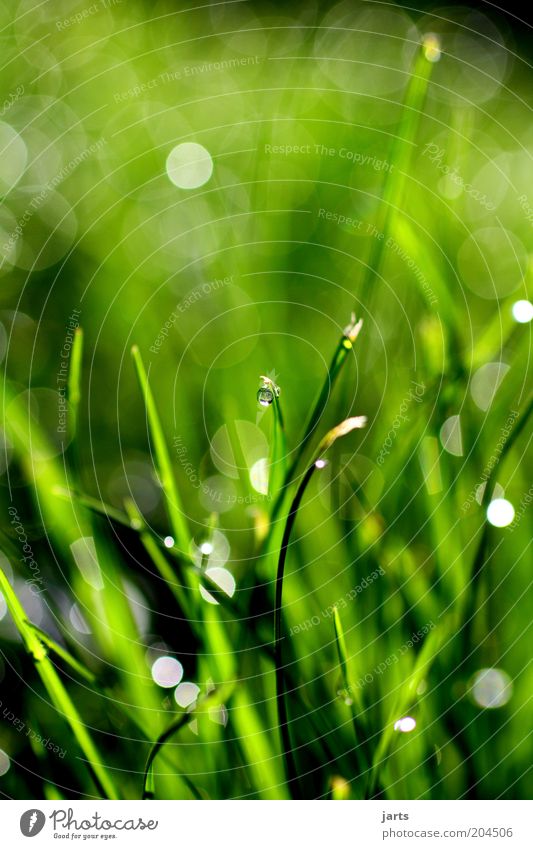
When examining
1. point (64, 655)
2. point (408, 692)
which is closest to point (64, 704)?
point (64, 655)

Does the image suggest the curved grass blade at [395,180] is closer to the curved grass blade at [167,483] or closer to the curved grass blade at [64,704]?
the curved grass blade at [167,483]

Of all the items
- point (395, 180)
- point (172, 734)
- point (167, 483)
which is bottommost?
point (172, 734)

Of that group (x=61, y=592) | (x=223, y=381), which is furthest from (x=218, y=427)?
(x=61, y=592)

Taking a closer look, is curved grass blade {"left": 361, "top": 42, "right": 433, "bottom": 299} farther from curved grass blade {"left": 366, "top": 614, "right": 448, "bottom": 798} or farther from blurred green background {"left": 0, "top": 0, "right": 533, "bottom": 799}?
curved grass blade {"left": 366, "top": 614, "right": 448, "bottom": 798}

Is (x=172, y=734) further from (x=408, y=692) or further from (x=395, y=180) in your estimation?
(x=395, y=180)

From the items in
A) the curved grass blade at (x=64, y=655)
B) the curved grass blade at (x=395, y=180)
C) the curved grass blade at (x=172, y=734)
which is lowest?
the curved grass blade at (x=172, y=734)

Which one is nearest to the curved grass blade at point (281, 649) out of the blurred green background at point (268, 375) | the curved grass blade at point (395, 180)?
the blurred green background at point (268, 375)

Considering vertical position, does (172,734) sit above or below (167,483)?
below

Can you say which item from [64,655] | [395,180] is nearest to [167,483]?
[64,655]
